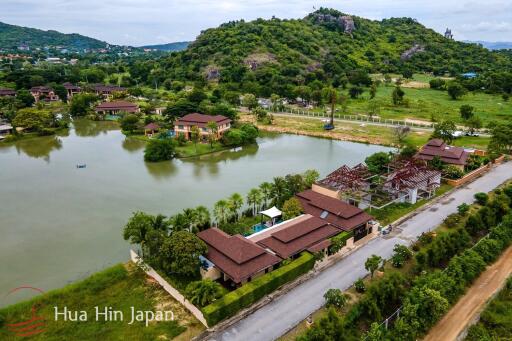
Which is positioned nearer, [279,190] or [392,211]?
[392,211]

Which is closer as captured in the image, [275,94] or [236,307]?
[236,307]

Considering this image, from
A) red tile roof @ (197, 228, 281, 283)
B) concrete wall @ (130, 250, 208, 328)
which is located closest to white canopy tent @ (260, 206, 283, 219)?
red tile roof @ (197, 228, 281, 283)

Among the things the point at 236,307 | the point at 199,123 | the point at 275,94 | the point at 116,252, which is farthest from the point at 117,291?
the point at 275,94

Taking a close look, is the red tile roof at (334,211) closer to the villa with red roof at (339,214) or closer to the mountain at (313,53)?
the villa with red roof at (339,214)

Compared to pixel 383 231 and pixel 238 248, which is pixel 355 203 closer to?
pixel 383 231

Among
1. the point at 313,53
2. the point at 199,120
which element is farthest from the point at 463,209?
the point at 313,53

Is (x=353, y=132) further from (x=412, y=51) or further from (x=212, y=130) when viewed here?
(x=412, y=51)

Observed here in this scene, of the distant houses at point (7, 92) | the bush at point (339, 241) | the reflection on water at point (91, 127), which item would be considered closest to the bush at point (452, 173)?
the bush at point (339, 241)
